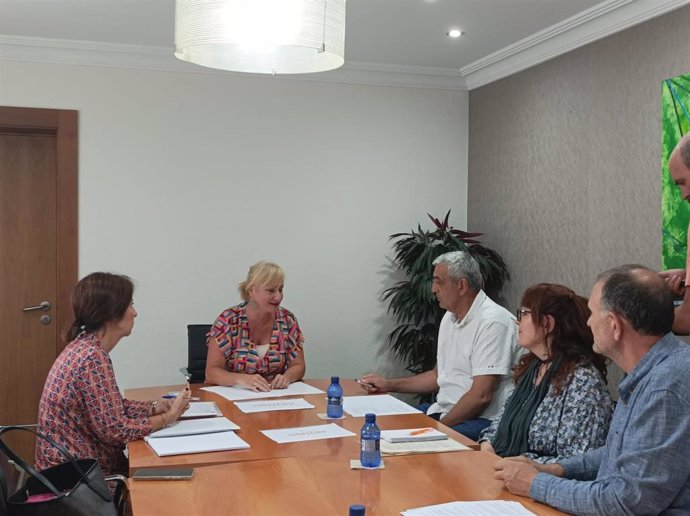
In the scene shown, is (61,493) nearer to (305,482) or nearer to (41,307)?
(305,482)

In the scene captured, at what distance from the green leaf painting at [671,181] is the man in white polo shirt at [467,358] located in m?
0.88

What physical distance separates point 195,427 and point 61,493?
815 mm

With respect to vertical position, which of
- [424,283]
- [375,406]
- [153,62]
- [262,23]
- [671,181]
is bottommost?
[375,406]

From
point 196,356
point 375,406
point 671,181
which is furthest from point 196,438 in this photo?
point 671,181

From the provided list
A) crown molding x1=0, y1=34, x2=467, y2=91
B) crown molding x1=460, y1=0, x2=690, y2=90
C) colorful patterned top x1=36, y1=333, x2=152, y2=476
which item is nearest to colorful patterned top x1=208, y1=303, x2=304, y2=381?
colorful patterned top x1=36, y1=333, x2=152, y2=476

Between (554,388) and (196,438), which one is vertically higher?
(554,388)

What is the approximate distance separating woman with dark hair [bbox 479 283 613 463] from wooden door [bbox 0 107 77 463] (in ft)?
11.0

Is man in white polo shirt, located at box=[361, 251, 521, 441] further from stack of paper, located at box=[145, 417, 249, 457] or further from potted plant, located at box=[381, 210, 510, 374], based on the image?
potted plant, located at box=[381, 210, 510, 374]

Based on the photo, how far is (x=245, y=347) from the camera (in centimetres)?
387

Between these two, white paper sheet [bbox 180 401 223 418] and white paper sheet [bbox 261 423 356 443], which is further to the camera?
white paper sheet [bbox 180 401 223 418]

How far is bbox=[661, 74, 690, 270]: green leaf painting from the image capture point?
3650 mm

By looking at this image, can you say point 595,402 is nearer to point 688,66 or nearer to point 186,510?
point 186,510

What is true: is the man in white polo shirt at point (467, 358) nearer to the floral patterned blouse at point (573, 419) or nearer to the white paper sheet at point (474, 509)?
the floral patterned blouse at point (573, 419)

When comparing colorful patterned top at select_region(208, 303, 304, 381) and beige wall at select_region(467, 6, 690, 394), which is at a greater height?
beige wall at select_region(467, 6, 690, 394)
